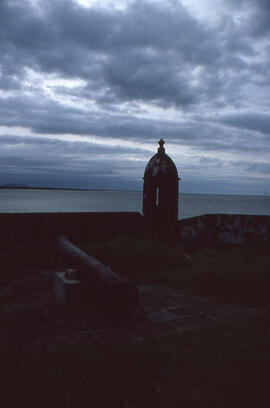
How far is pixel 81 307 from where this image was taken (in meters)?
4.78

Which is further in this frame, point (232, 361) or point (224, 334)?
point (224, 334)

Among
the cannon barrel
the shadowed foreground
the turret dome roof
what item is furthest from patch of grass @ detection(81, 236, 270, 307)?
the turret dome roof

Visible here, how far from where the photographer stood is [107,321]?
4277 mm

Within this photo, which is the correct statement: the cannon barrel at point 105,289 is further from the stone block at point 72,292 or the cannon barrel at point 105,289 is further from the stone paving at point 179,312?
the stone paving at point 179,312

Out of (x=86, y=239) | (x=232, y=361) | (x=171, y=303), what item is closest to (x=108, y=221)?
(x=86, y=239)

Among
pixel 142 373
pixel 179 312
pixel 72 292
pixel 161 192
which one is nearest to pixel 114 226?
pixel 161 192

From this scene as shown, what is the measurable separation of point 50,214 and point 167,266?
382 centimetres

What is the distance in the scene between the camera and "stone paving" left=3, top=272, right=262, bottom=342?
3850mm

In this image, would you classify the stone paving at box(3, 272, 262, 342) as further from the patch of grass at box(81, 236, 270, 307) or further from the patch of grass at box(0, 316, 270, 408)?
the patch of grass at box(81, 236, 270, 307)

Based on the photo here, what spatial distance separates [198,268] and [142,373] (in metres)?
3.91

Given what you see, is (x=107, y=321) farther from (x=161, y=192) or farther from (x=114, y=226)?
(x=161, y=192)

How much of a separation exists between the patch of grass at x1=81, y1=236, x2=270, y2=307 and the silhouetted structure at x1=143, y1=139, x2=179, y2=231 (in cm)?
136

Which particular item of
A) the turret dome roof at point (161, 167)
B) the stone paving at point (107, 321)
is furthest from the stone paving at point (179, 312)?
the turret dome roof at point (161, 167)

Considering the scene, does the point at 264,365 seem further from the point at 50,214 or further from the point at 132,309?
the point at 50,214
